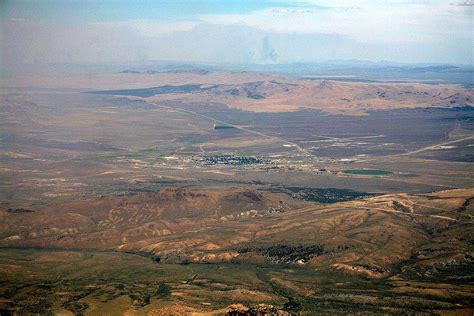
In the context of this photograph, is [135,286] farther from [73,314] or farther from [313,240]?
[313,240]

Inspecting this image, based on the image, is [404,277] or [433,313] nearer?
[433,313]

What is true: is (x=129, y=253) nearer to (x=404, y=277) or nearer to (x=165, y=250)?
(x=165, y=250)

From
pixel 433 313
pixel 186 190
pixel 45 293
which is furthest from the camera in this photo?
pixel 186 190

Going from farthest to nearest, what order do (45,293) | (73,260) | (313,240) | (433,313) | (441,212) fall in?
(441,212) → (313,240) → (73,260) → (45,293) → (433,313)

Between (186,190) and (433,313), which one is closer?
(433,313)

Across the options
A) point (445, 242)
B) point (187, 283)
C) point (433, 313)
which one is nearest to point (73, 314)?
point (187, 283)

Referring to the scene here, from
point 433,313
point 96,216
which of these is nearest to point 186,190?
point 96,216

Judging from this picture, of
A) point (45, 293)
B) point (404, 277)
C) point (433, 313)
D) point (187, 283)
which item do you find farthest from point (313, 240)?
point (45, 293)

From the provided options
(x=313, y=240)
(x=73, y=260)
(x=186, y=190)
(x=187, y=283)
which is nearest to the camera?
(x=187, y=283)
